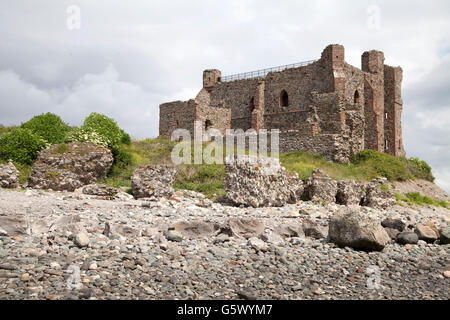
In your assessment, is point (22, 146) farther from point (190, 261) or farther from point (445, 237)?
point (445, 237)

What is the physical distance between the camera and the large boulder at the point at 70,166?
13367 millimetres

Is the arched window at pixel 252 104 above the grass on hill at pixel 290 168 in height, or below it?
above

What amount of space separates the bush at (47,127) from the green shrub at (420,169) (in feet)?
67.7

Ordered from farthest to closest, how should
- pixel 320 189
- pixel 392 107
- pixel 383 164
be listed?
pixel 392 107 → pixel 383 164 → pixel 320 189

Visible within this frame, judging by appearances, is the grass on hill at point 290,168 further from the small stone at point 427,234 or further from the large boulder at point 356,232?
the small stone at point 427,234

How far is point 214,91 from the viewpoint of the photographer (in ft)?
129

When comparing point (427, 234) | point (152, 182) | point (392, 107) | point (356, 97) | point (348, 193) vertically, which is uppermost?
point (356, 97)

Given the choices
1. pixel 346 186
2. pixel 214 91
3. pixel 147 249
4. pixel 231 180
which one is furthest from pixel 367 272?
pixel 214 91

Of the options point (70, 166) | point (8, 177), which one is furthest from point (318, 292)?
point (70, 166)

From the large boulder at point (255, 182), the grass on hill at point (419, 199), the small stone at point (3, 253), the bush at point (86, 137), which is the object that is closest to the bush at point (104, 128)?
the bush at point (86, 137)

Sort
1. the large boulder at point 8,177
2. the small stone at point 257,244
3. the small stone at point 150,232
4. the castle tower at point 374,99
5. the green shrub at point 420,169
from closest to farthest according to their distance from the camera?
the small stone at point 257,244
the small stone at point 150,232
the large boulder at point 8,177
the green shrub at point 420,169
the castle tower at point 374,99

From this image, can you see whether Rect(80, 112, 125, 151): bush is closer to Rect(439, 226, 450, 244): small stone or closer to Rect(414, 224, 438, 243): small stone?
Rect(414, 224, 438, 243): small stone

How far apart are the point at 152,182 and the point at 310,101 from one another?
21473mm

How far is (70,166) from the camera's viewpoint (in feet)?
45.7
